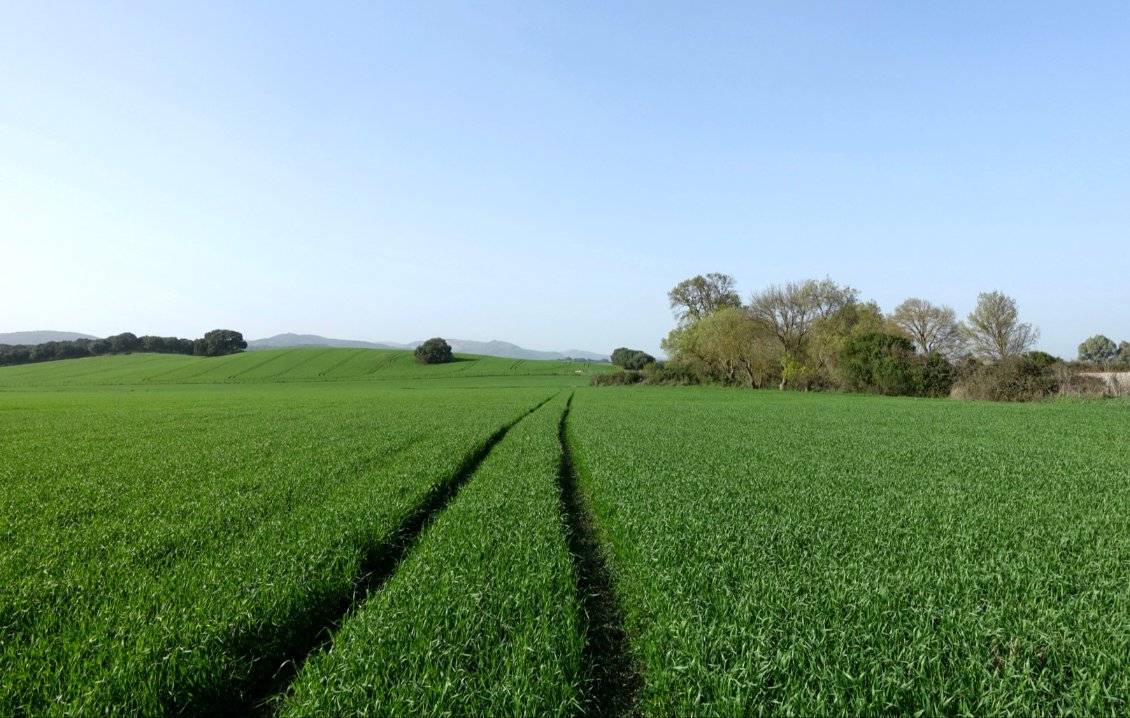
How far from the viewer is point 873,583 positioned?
5164mm

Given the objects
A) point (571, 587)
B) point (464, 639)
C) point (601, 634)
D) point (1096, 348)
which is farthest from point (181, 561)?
point (1096, 348)

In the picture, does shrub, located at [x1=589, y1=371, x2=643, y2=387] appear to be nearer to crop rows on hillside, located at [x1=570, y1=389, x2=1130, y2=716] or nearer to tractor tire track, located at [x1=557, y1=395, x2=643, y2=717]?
crop rows on hillside, located at [x1=570, y1=389, x2=1130, y2=716]

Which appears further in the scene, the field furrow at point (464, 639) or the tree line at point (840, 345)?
the tree line at point (840, 345)

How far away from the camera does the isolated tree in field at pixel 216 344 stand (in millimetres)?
129125

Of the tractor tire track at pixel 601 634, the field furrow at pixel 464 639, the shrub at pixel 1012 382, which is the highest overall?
the shrub at pixel 1012 382

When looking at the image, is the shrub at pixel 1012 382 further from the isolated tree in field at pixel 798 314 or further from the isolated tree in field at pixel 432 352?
the isolated tree in field at pixel 432 352

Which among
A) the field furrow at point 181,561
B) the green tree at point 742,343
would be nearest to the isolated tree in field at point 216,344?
the green tree at point 742,343

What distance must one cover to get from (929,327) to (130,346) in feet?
558

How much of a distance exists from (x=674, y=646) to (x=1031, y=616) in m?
3.21

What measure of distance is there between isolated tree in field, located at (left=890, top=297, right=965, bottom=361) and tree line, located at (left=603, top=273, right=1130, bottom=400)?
0.11 meters

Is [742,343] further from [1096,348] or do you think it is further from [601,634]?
[1096,348]

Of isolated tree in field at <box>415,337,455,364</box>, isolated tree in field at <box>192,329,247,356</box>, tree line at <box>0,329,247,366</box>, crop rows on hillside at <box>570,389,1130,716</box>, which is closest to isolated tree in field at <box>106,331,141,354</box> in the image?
tree line at <box>0,329,247,366</box>

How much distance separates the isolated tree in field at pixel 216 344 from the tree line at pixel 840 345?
115775 millimetres

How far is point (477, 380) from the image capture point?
88.7 meters
